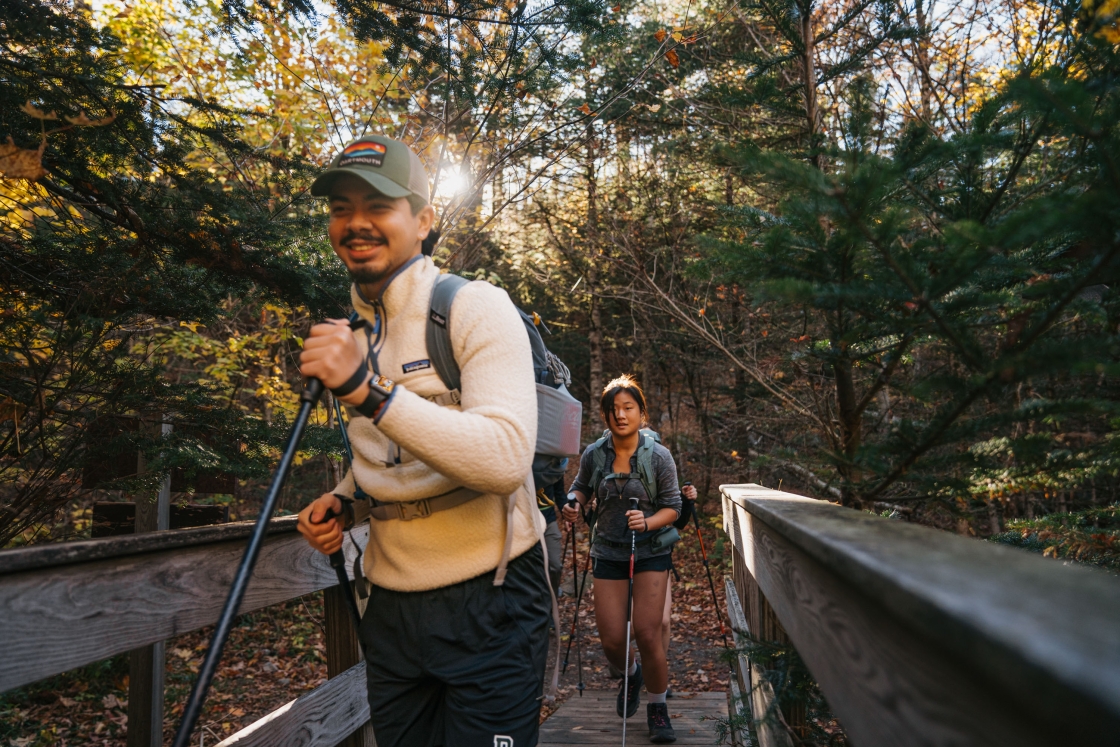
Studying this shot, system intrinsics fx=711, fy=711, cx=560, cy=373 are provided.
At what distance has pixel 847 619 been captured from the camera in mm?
1163

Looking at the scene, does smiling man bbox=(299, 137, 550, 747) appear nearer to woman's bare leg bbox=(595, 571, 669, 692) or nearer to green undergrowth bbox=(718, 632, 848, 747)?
green undergrowth bbox=(718, 632, 848, 747)

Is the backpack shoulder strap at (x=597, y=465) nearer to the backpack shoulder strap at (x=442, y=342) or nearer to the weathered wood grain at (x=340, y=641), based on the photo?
the weathered wood grain at (x=340, y=641)

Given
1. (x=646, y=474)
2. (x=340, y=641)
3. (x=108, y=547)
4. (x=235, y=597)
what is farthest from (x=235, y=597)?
(x=646, y=474)

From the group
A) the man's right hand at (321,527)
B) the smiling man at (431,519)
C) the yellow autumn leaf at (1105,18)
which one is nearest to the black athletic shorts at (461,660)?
the smiling man at (431,519)

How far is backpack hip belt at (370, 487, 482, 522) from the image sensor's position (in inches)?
82.6

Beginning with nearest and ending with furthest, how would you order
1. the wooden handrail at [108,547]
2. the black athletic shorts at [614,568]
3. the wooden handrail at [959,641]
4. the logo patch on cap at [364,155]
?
the wooden handrail at [959,641] < the wooden handrail at [108,547] < the logo patch on cap at [364,155] < the black athletic shorts at [614,568]

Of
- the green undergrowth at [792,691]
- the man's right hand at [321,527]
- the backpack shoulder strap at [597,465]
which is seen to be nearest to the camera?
the green undergrowth at [792,691]

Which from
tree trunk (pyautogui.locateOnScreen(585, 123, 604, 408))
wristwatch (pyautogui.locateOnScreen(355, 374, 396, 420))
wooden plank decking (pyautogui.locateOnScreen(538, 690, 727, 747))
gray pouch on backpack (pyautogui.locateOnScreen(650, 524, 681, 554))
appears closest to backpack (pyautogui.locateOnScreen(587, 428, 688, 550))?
gray pouch on backpack (pyautogui.locateOnScreen(650, 524, 681, 554))

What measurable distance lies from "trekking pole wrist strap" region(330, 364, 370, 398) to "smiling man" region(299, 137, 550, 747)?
0.14 m

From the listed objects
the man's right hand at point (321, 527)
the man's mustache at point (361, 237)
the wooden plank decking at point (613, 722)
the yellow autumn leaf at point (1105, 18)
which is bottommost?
the wooden plank decking at point (613, 722)

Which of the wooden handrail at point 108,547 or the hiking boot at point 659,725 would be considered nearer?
the wooden handrail at point 108,547

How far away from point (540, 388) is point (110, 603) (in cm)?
133

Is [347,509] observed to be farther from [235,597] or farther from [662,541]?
[662,541]

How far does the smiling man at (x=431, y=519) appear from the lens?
2033 millimetres
